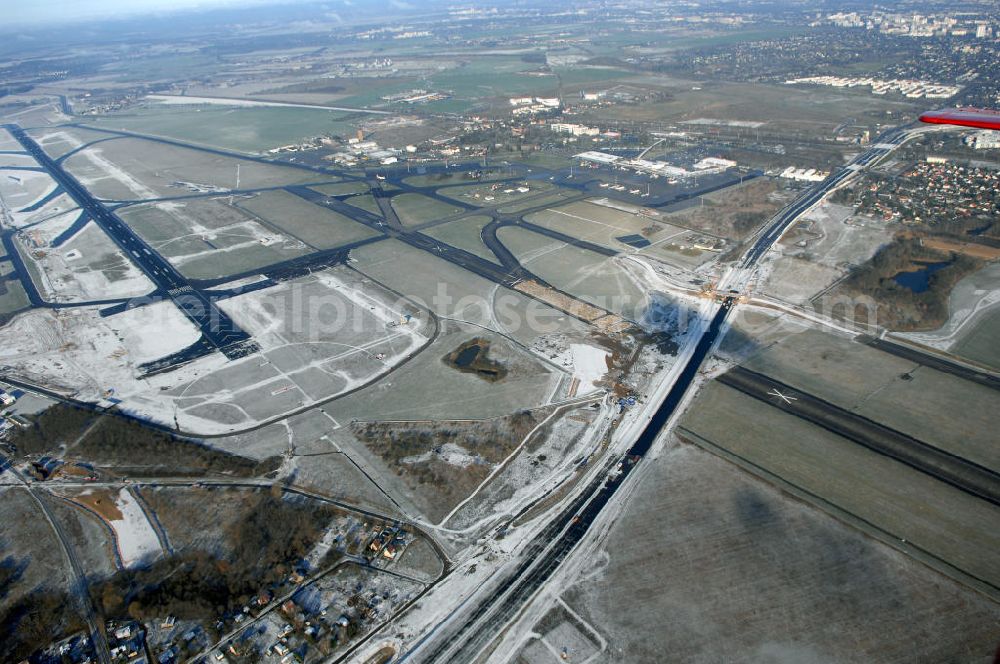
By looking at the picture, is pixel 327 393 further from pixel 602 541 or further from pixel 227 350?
pixel 602 541

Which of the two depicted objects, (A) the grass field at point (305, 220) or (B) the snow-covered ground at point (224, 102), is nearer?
(A) the grass field at point (305, 220)

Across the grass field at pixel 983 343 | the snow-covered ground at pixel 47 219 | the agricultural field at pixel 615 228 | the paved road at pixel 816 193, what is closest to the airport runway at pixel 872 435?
the grass field at pixel 983 343

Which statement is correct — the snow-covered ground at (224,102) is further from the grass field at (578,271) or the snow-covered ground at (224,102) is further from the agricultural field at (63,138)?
the grass field at (578,271)

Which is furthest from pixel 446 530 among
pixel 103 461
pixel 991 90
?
pixel 991 90

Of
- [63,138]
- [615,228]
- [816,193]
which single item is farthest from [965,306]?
[63,138]

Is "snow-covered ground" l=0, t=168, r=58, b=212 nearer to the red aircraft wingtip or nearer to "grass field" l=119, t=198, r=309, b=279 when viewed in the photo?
"grass field" l=119, t=198, r=309, b=279

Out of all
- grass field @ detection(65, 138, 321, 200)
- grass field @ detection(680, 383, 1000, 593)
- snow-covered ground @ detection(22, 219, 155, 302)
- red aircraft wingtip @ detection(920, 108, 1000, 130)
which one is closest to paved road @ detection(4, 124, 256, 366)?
snow-covered ground @ detection(22, 219, 155, 302)

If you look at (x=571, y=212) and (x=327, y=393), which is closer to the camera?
(x=327, y=393)
